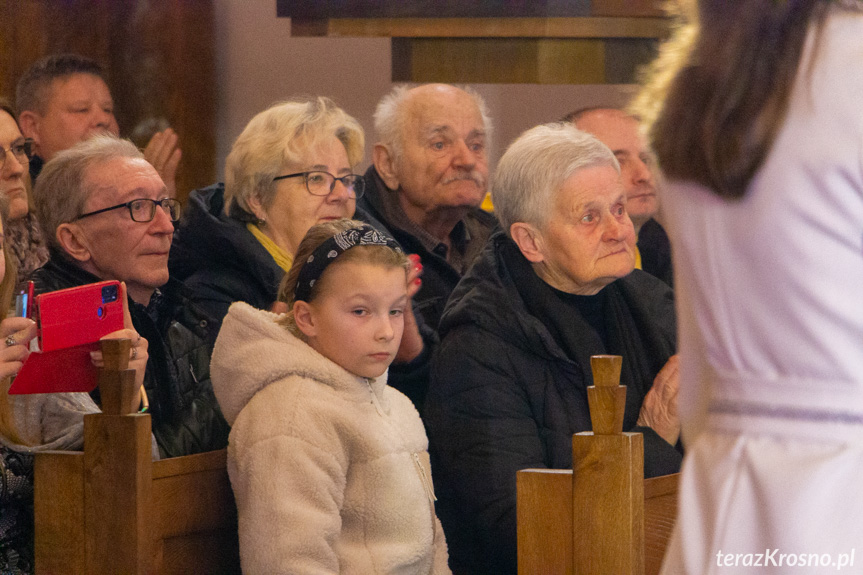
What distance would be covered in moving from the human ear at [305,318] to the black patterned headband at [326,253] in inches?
0.8

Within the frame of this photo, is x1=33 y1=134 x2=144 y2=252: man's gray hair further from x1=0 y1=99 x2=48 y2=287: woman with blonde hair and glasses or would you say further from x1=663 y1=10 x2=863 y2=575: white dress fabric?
x1=663 y1=10 x2=863 y2=575: white dress fabric

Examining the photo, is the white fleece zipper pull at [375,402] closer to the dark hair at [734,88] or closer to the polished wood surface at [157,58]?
the dark hair at [734,88]

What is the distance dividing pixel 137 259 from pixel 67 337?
66 centimetres

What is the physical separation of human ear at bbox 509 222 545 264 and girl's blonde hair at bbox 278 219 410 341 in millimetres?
459

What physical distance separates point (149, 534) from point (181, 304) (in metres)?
0.88

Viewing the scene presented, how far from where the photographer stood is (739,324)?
1245 millimetres

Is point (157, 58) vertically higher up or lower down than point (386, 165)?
higher up

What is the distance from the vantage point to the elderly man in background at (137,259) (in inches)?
102

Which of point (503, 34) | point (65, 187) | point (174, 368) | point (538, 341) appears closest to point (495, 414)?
point (538, 341)

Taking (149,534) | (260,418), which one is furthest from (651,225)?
(149,534)

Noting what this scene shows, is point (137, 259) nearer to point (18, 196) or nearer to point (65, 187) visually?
point (65, 187)

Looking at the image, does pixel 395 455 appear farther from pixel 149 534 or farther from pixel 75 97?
pixel 75 97

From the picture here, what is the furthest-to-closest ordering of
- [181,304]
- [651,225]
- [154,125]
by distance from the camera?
1. [154,125]
2. [651,225]
3. [181,304]

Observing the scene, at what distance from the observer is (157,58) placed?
189 inches
